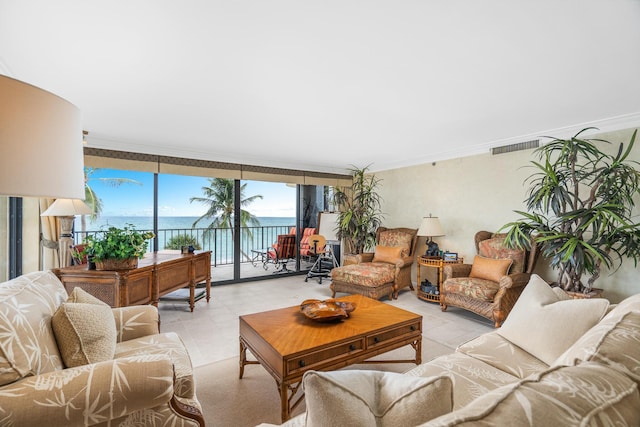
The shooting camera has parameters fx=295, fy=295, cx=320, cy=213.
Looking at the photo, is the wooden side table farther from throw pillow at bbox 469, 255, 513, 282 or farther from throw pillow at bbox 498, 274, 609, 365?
throw pillow at bbox 498, 274, 609, 365

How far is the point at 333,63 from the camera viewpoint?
2.07 metres

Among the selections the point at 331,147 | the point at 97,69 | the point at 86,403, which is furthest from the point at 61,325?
the point at 331,147

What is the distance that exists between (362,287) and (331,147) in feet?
7.00

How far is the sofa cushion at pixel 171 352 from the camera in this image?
1465 millimetres

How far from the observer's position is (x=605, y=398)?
22.4 inches

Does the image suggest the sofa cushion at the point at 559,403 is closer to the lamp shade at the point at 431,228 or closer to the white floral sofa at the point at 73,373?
the white floral sofa at the point at 73,373

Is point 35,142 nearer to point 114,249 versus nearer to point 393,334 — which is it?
point 393,334

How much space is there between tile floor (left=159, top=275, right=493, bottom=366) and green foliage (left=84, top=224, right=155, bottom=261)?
1.03 m

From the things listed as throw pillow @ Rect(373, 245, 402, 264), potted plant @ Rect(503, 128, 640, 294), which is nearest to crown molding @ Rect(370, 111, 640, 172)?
potted plant @ Rect(503, 128, 640, 294)

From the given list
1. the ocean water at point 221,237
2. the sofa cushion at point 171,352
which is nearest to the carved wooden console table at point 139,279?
the sofa cushion at point 171,352

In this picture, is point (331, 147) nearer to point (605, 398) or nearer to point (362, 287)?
point (362, 287)

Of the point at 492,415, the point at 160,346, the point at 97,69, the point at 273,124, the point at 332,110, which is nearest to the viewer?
the point at 492,415

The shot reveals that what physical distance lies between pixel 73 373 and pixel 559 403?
1.54m

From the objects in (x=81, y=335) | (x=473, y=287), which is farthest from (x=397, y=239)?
(x=81, y=335)
